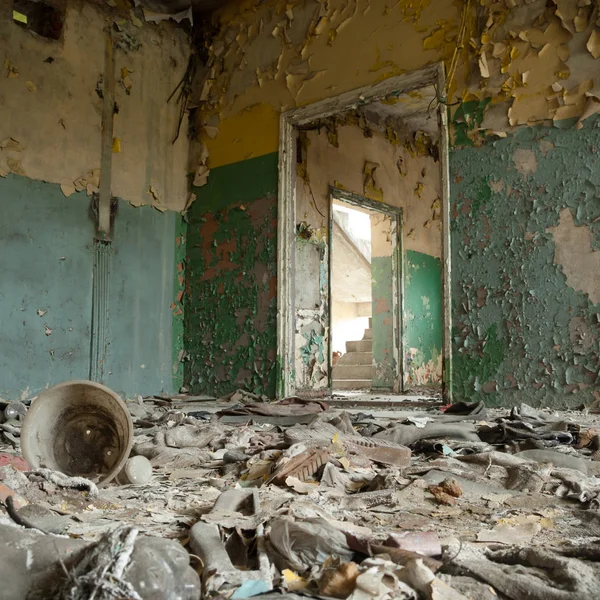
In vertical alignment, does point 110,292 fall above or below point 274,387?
above

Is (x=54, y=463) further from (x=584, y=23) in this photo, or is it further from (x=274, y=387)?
(x=584, y=23)

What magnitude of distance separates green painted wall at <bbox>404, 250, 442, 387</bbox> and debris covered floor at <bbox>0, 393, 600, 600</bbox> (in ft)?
16.0

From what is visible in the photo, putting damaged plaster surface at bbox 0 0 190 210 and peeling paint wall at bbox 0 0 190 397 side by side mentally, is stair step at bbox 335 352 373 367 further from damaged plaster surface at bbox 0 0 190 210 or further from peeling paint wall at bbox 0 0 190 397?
damaged plaster surface at bbox 0 0 190 210

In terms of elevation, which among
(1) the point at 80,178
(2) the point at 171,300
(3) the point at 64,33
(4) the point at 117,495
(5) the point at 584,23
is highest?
(3) the point at 64,33

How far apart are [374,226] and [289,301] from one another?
335 centimetres

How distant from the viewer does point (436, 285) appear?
8.55 meters

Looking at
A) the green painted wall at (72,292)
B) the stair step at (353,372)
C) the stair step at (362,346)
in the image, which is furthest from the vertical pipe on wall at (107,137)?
the stair step at (362,346)

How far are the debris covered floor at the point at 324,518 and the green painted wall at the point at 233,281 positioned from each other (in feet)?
8.14

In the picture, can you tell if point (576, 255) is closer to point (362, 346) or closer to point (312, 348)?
point (312, 348)

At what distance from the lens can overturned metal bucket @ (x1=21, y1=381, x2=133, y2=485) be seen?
2.03 meters

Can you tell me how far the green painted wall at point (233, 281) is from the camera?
5.48 meters

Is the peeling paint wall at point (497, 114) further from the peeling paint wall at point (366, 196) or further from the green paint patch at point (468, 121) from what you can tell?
the peeling paint wall at point (366, 196)

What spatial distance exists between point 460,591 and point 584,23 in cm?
408

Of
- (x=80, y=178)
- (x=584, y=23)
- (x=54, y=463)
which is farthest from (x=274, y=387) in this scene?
(x=584, y=23)
